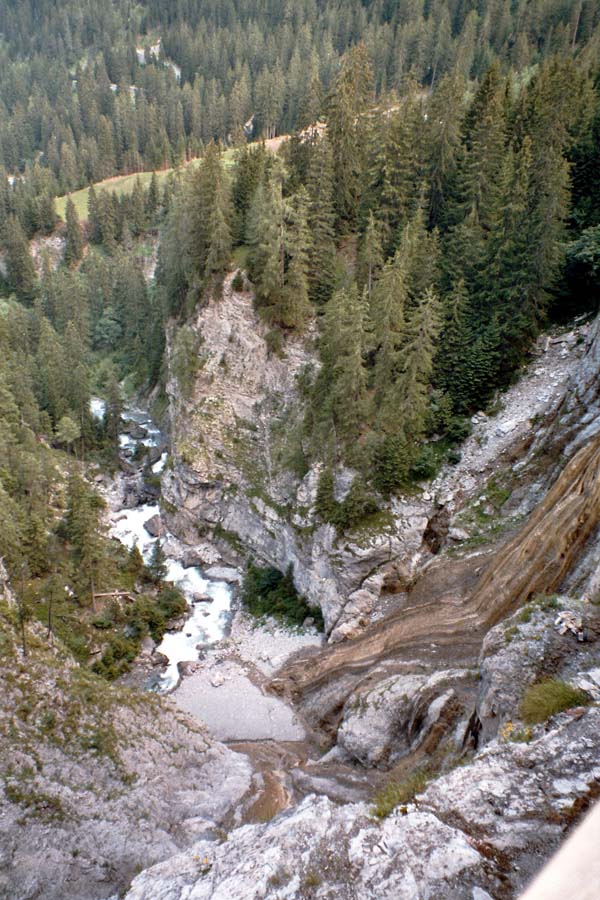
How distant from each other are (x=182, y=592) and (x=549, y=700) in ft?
107

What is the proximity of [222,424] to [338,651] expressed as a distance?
22937mm

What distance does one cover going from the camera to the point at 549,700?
10.5 meters

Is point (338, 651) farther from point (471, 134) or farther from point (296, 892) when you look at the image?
point (471, 134)

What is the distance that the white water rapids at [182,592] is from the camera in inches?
1321

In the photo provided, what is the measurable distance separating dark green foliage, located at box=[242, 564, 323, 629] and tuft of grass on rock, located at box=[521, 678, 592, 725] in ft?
71.3

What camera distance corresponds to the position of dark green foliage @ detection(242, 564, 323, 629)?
33.1 metres

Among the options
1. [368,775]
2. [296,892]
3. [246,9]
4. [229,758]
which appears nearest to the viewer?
[296,892]

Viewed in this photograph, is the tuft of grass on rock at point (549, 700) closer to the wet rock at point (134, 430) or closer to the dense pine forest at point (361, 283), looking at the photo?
the dense pine forest at point (361, 283)

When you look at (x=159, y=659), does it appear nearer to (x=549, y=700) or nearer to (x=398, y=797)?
(x=398, y=797)

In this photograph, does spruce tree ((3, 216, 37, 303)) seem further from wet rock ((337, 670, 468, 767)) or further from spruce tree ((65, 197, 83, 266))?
wet rock ((337, 670, 468, 767))

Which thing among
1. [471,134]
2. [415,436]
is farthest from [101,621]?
[471,134]

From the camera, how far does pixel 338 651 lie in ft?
85.9

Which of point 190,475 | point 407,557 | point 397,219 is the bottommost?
point 190,475

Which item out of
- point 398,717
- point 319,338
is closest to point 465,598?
point 398,717
